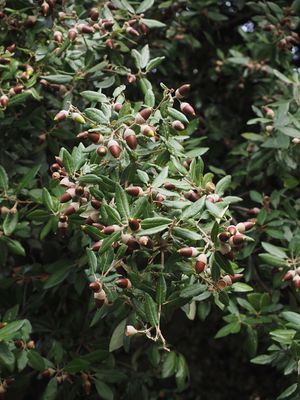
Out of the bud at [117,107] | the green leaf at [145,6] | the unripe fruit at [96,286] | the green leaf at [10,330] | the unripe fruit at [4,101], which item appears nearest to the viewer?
the unripe fruit at [96,286]

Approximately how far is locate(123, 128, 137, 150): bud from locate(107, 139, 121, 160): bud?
3 cm

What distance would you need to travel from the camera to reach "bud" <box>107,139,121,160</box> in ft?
5.16

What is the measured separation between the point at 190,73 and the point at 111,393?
6.05ft

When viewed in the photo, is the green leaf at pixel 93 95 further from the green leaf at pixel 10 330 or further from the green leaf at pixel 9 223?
the green leaf at pixel 10 330

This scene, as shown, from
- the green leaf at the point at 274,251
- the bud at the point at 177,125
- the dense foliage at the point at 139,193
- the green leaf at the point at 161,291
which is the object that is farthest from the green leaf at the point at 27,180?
the green leaf at the point at 274,251

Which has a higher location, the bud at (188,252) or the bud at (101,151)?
the bud at (101,151)

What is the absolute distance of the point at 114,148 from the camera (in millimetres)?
1577

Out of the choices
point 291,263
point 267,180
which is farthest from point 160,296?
point 267,180

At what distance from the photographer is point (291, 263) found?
6.74 ft

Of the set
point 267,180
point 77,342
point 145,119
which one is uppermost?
point 145,119

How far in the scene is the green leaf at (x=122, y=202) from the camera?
1.54m

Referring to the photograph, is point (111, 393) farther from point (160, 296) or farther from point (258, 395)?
point (258, 395)

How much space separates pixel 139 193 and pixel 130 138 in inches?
5.7

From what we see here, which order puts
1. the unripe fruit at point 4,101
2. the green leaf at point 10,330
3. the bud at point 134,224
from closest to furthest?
the bud at point 134,224 < the green leaf at point 10,330 < the unripe fruit at point 4,101
